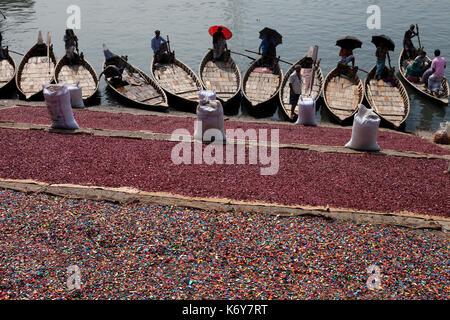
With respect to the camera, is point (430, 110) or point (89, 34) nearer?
point (430, 110)

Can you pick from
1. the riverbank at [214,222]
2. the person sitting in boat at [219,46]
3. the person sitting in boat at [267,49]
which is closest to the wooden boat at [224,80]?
the person sitting in boat at [219,46]

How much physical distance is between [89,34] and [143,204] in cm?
3217

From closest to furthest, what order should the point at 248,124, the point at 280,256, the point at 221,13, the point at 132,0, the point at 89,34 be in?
1. the point at 280,256
2. the point at 248,124
3. the point at 89,34
4. the point at 221,13
5. the point at 132,0

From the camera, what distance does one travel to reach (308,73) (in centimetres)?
2047

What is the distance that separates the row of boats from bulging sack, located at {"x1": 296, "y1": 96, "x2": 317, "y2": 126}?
191 centimetres

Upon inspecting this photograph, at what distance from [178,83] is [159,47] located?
2.87 meters

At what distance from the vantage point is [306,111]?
15.3 m

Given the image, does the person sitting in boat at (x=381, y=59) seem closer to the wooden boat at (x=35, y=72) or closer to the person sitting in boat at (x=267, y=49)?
the person sitting in boat at (x=267, y=49)

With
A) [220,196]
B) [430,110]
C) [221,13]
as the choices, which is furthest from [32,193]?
[221,13]

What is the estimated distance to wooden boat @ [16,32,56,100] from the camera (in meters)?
19.9

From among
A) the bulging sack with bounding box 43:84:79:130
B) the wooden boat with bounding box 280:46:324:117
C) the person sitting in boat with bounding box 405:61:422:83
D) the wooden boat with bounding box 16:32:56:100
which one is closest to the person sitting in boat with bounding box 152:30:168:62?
the wooden boat with bounding box 16:32:56:100

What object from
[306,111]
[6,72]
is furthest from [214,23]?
[306,111]

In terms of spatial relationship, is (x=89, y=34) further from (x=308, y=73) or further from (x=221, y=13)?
(x=308, y=73)
